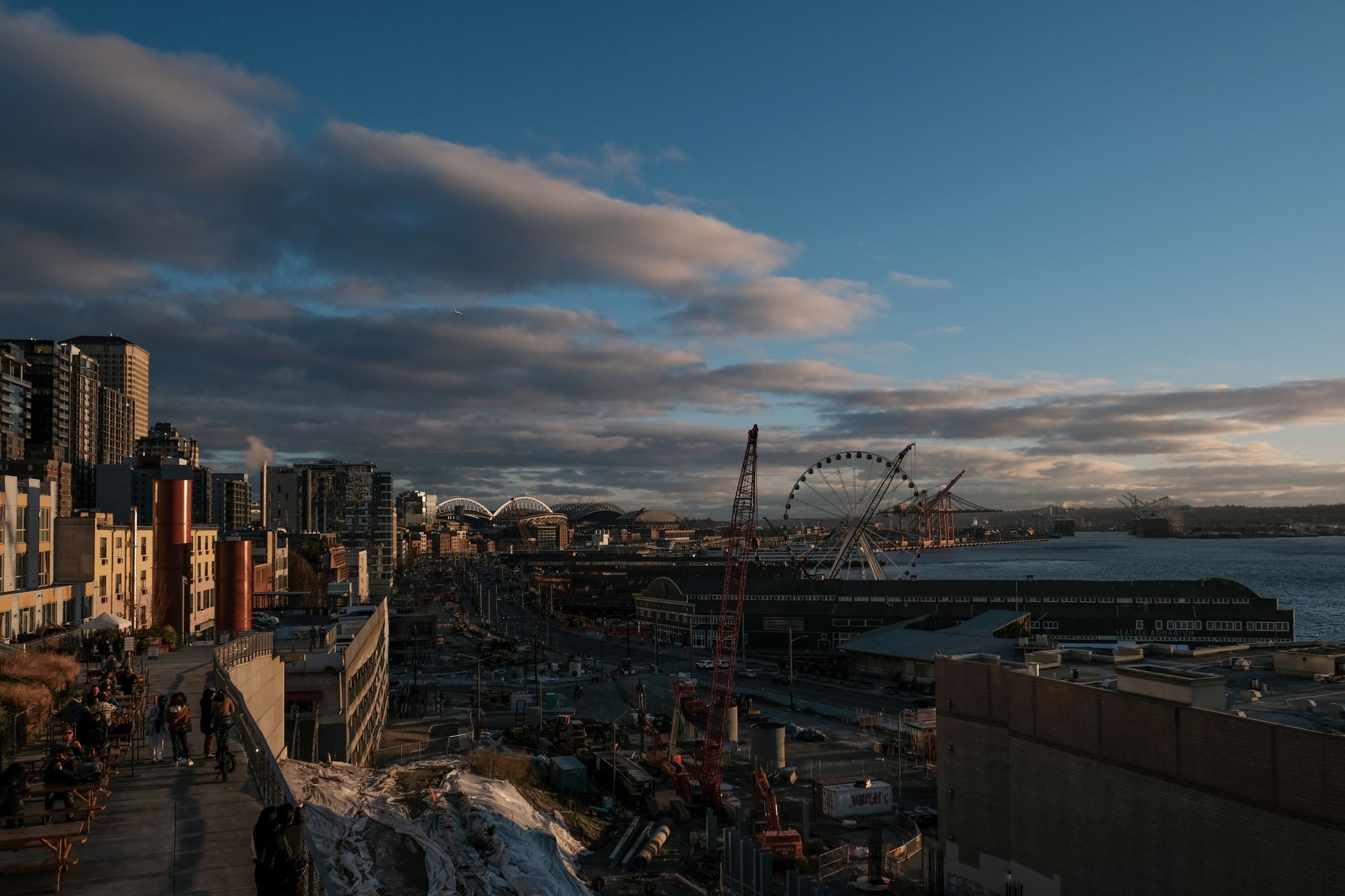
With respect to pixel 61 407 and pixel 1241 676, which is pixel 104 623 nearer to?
pixel 1241 676

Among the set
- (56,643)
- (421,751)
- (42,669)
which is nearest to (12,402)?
(421,751)

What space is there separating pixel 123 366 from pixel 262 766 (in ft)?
570

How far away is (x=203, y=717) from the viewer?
1027cm

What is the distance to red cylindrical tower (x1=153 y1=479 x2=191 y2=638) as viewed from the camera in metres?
35.0

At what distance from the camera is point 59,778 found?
7.98m

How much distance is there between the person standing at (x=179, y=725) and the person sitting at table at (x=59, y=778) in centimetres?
183

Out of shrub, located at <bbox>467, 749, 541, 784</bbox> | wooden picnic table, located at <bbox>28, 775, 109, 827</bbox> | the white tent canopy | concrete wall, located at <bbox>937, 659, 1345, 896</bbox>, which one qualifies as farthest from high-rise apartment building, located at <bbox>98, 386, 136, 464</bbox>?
wooden picnic table, located at <bbox>28, 775, 109, 827</bbox>

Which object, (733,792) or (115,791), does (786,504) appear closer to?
(733,792)

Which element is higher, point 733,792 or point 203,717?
point 203,717

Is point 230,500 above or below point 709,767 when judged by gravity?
above

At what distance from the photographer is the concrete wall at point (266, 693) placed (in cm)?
1338

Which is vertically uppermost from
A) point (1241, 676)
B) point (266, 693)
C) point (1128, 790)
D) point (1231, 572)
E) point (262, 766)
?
point (262, 766)

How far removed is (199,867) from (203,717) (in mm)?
3436

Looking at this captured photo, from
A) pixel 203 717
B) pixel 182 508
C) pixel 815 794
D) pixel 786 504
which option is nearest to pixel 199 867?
pixel 203 717
